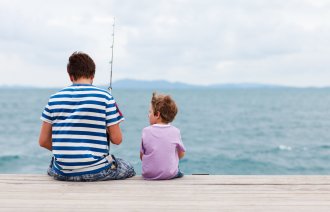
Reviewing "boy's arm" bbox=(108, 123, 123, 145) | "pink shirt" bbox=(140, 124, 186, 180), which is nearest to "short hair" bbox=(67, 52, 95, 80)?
"boy's arm" bbox=(108, 123, 123, 145)

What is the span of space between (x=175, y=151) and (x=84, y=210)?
1.18 metres

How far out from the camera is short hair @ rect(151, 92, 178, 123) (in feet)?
13.2

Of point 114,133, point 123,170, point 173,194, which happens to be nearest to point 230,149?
point 123,170

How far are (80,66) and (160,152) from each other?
3.24 ft

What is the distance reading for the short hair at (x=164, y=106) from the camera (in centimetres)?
401

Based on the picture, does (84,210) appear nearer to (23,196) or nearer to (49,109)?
(23,196)

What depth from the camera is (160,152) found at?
402 cm

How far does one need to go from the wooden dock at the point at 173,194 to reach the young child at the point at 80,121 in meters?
0.23

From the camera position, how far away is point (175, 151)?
4.11 meters

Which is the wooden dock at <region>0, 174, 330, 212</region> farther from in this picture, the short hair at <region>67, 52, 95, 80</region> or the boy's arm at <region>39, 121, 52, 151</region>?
the short hair at <region>67, 52, 95, 80</region>

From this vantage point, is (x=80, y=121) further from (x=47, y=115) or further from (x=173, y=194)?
(x=173, y=194)

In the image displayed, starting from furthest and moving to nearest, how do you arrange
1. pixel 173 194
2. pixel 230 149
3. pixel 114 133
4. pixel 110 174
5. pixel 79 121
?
pixel 230 149
pixel 110 174
pixel 114 133
pixel 79 121
pixel 173 194

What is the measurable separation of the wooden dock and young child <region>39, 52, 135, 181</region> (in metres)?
0.23

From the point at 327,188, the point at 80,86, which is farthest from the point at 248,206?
the point at 80,86
